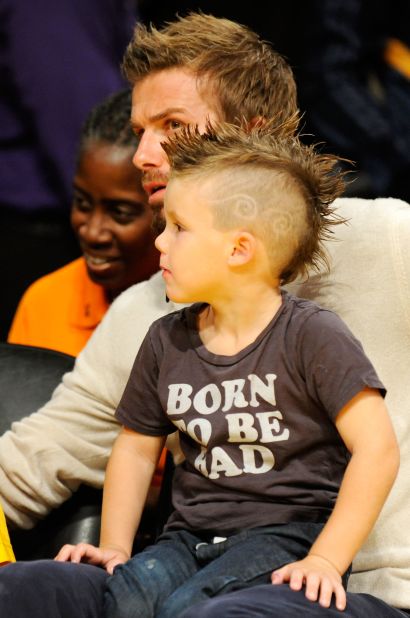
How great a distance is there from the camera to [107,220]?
2.67m

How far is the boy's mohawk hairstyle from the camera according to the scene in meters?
1.62

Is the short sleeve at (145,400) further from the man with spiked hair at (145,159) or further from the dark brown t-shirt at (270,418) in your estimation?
the man with spiked hair at (145,159)

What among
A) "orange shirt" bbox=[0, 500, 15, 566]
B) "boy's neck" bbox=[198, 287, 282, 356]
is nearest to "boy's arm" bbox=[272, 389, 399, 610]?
"boy's neck" bbox=[198, 287, 282, 356]

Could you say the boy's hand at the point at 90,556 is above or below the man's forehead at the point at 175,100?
below

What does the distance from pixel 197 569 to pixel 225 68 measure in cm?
76

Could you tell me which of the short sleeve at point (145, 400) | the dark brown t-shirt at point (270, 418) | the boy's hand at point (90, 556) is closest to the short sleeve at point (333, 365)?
the dark brown t-shirt at point (270, 418)

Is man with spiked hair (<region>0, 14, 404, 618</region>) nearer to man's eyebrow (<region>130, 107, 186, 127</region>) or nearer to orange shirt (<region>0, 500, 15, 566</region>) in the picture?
man's eyebrow (<region>130, 107, 186, 127</region>)

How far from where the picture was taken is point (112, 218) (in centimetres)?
267

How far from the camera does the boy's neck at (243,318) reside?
1650mm

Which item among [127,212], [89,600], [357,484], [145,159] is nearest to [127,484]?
[89,600]

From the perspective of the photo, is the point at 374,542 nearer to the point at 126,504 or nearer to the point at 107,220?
the point at 126,504

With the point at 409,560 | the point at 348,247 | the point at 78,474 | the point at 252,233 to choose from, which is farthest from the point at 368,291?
the point at 78,474

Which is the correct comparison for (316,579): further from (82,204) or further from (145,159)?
(82,204)

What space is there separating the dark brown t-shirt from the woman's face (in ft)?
3.27
